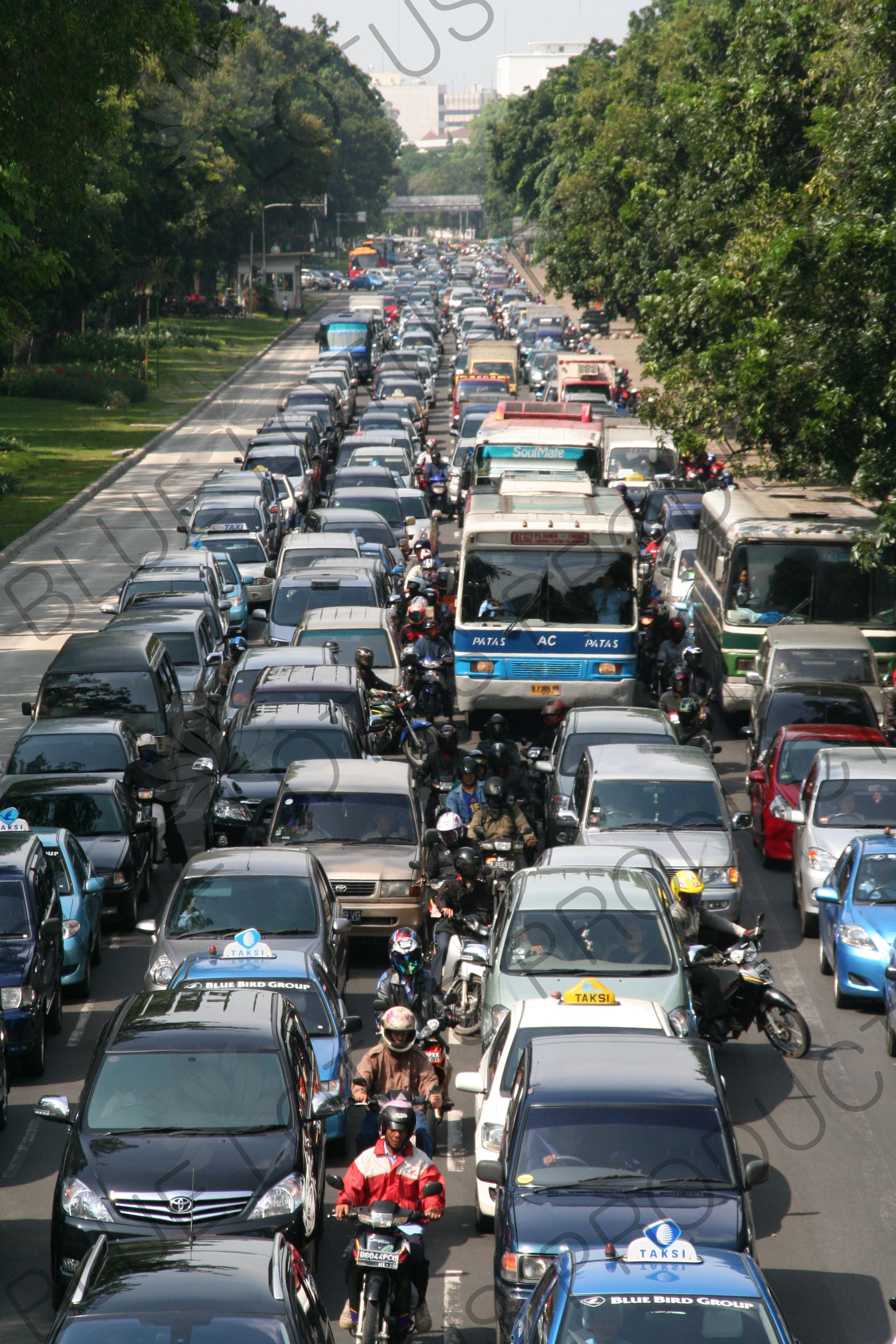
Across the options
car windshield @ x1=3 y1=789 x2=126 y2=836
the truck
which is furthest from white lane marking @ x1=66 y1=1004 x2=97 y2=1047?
the truck

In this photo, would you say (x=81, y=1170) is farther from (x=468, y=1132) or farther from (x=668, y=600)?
(x=668, y=600)

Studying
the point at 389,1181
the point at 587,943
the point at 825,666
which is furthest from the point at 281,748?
the point at 389,1181

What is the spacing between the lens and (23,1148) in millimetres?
11961

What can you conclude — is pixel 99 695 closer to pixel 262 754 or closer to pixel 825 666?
pixel 262 754

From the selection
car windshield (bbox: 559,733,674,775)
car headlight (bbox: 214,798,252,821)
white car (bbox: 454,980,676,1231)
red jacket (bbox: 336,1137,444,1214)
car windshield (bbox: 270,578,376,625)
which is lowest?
car windshield (bbox: 270,578,376,625)

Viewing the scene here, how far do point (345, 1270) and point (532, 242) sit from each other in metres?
128

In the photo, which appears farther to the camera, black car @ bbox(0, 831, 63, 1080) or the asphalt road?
black car @ bbox(0, 831, 63, 1080)

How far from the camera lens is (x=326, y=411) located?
180ft

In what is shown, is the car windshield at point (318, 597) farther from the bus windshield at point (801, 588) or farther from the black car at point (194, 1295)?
the black car at point (194, 1295)

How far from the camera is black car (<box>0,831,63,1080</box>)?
13039mm

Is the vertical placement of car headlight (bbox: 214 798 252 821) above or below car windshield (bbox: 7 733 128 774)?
below

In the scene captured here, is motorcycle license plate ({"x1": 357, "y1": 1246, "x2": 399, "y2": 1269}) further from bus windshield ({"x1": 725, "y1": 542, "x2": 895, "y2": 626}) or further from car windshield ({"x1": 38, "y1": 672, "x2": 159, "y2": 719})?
bus windshield ({"x1": 725, "y1": 542, "x2": 895, "y2": 626})

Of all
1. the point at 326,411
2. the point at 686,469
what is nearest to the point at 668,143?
the point at 686,469

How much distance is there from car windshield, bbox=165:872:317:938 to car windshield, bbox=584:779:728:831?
3887 mm
